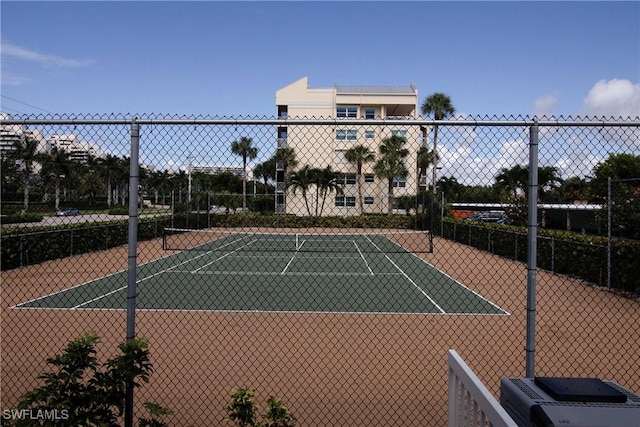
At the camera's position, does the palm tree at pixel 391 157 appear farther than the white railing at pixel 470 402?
Yes

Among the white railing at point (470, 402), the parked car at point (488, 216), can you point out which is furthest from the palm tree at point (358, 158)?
the parked car at point (488, 216)

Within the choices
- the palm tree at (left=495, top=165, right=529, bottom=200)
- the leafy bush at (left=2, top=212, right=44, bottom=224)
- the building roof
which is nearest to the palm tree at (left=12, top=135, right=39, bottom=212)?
the palm tree at (left=495, top=165, right=529, bottom=200)

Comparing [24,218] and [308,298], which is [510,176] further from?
[24,218]

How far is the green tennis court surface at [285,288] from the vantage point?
12.4 meters

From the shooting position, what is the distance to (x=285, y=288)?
15422 millimetres

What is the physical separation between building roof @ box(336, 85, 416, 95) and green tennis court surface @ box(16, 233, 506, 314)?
36.5m

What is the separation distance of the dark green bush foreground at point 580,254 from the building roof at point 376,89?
116ft

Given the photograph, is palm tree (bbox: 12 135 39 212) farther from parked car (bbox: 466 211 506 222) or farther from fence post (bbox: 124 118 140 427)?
parked car (bbox: 466 211 506 222)

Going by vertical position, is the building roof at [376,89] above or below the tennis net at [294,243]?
above

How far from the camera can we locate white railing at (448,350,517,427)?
2236 mm

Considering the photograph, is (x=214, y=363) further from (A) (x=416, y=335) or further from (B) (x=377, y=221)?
(B) (x=377, y=221)

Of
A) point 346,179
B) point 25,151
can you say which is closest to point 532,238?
point 25,151

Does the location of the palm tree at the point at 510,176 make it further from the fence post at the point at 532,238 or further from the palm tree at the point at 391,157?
the palm tree at the point at 391,157

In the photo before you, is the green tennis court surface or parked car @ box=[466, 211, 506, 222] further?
parked car @ box=[466, 211, 506, 222]
